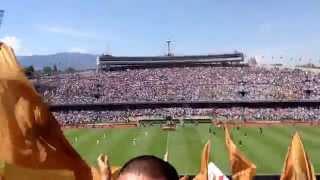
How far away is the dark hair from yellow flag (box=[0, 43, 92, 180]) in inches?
81.7

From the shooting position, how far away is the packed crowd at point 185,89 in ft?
200

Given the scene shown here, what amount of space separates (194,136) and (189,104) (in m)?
21.2

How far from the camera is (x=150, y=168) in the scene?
2.90m

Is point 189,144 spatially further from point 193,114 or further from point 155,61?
point 155,61

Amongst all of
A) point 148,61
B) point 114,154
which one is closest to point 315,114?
point 114,154

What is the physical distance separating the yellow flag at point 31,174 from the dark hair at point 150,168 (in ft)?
4.67

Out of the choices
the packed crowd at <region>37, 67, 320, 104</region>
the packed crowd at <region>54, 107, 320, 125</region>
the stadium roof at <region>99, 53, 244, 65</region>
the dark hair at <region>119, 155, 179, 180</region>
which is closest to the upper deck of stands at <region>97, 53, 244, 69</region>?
the stadium roof at <region>99, 53, 244, 65</region>

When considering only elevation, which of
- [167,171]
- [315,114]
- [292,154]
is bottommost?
[315,114]

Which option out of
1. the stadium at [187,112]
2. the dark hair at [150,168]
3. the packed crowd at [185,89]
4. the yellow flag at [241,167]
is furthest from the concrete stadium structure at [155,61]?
the dark hair at [150,168]

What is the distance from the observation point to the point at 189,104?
64.6 metres

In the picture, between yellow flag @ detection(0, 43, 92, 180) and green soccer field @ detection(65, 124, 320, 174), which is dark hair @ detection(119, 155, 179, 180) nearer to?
yellow flag @ detection(0, 43, 92, 180)

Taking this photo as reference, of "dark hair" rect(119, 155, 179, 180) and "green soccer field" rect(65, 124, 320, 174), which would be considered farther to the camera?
"green soccer field" rect(65, 124, 320, 174)

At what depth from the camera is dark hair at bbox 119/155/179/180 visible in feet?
9.46

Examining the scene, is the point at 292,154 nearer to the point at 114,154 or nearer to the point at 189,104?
the point at 114,154
